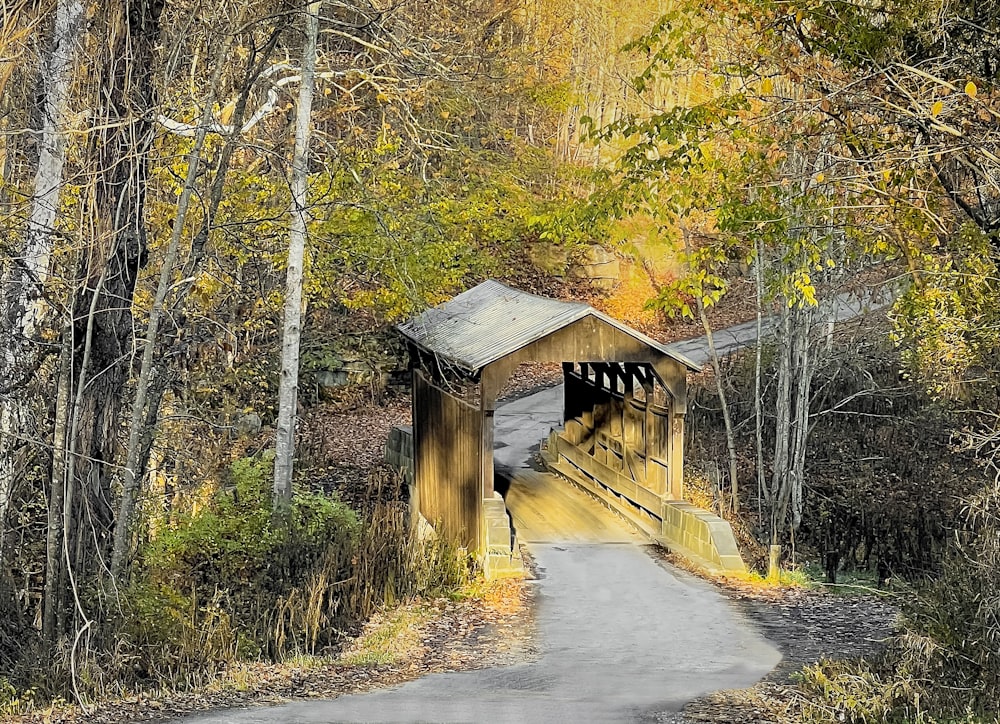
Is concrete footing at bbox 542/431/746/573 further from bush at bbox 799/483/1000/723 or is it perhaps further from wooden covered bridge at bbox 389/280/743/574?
bush at bbox 799/483/1000/723

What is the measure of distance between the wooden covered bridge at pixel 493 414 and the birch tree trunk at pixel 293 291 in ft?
6.22

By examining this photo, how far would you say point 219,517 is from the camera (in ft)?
44.9

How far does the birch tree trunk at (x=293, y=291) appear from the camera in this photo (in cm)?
1405

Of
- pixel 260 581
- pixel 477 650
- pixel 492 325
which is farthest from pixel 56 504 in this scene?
pixel 492 325

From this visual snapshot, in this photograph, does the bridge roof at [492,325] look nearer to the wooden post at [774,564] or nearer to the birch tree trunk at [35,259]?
the wooden post at [774,564]

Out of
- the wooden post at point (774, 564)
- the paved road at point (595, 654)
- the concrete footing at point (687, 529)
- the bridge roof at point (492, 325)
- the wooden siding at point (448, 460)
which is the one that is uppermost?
the bridge roof at point (492, 325)

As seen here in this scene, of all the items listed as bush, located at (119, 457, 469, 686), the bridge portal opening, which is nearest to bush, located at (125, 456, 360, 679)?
bush, located at (119, 457, 469, 686)

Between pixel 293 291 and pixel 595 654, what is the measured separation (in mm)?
6486

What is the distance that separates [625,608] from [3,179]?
23.8 ft

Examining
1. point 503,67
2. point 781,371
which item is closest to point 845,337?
point 781,371

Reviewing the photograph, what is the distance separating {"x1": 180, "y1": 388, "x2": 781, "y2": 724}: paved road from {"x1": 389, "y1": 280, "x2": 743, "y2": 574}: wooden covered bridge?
2.10ft

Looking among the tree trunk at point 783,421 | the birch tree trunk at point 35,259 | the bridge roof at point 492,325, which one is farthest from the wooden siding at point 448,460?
the birch tree trunk at point 35,259

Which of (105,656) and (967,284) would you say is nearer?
(105,656)

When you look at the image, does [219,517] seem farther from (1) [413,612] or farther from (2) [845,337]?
(2) [845,337]
